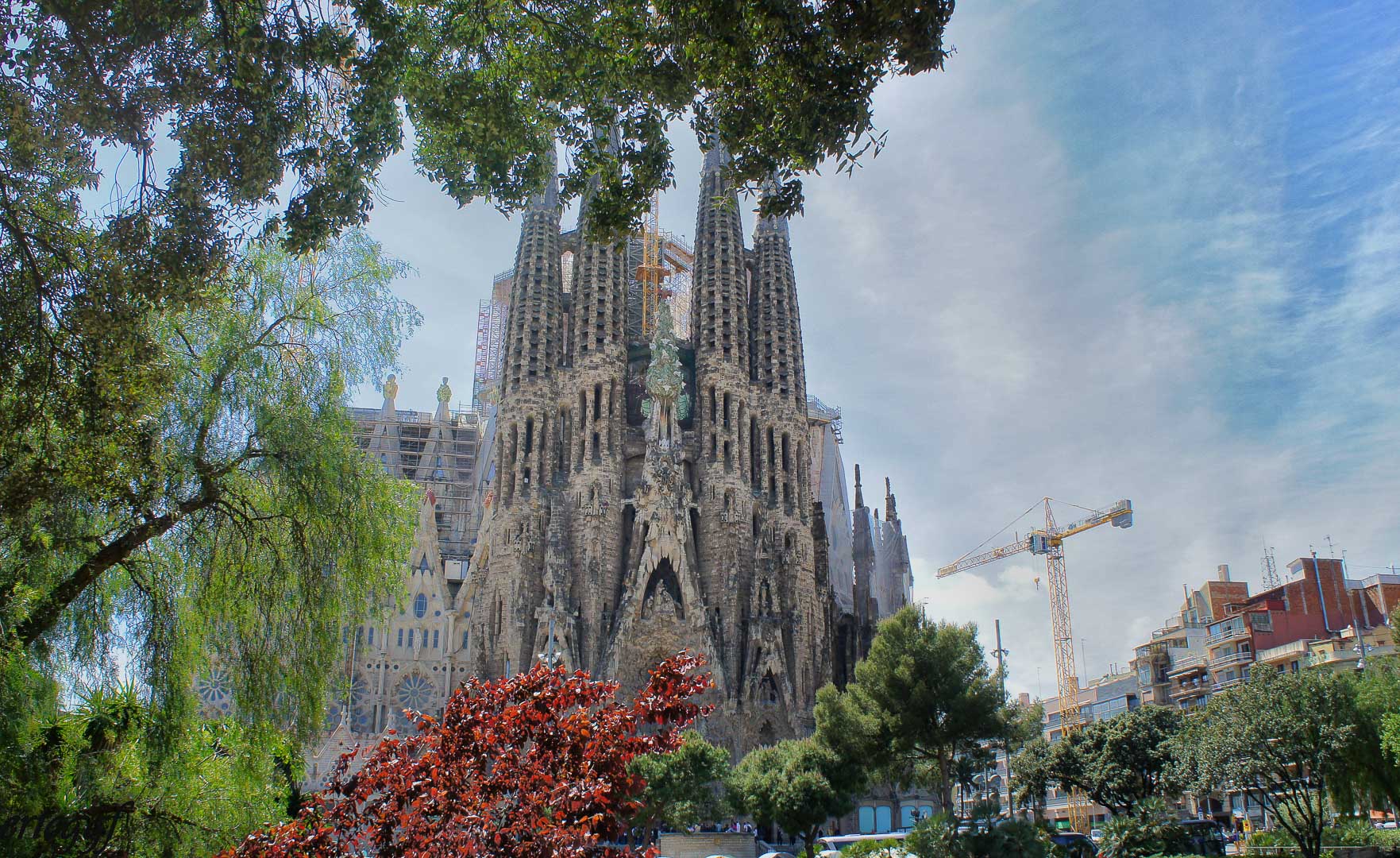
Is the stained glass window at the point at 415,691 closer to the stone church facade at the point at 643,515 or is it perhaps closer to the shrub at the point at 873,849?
the stone church facade at the point at 643,515

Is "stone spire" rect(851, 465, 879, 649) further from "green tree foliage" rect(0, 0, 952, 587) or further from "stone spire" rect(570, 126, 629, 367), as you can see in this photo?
"green tree foliage" rect(0, 0, 952, 587)

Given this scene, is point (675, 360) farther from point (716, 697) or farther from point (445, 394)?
point (445, 394)

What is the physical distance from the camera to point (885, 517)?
2648 inches

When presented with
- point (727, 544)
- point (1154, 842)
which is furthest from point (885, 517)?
point (1154, 842)

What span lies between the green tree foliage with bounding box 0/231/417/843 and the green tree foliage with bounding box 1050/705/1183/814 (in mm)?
31914

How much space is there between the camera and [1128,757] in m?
38.5

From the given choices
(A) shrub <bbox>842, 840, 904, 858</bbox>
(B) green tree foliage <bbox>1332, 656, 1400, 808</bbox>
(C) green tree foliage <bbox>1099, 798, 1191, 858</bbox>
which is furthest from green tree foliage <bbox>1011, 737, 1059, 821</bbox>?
(C) green tree foliage <bbox>1099, 798, 1191, 858</bbox>

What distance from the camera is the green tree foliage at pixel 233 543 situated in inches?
426

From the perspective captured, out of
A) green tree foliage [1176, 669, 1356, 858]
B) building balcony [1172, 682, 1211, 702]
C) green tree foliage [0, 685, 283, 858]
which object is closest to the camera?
green tree foliage [0, 685, 283, 858]

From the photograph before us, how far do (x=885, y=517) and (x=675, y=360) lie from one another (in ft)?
73.6

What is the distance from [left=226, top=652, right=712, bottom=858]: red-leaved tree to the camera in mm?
8648

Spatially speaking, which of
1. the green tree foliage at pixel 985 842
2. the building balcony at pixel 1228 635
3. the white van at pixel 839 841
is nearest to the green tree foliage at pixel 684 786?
the white van at pixel 839 841

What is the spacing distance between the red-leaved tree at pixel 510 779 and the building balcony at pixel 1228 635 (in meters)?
54.6

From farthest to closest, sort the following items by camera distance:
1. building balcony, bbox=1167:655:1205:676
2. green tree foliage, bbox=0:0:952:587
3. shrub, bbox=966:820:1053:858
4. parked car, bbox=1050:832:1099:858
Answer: building balcony, bbox=1167:655:1205:676 < parked car, bbox=1050:832:1099:858 < shrub, bbox=966:820:1053:858 < green tree foliage, bbox=0:0:952:587
